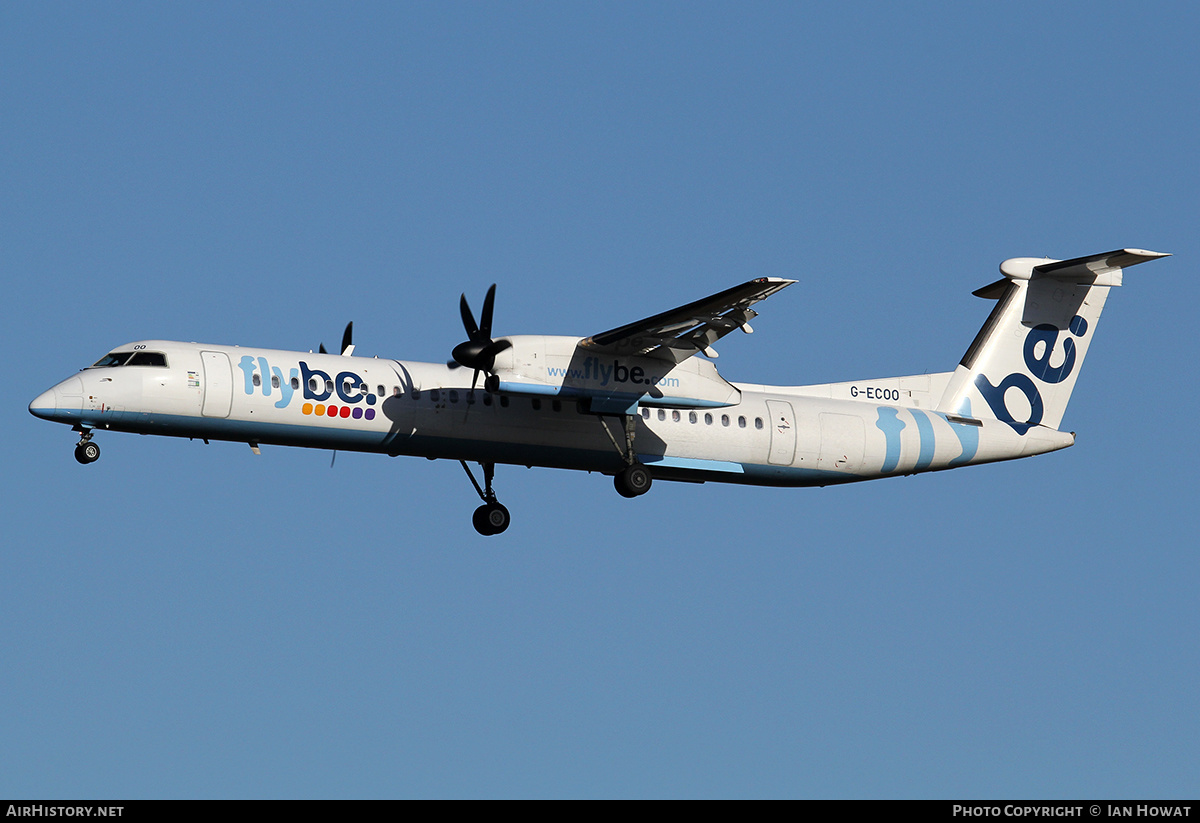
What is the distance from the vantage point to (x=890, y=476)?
26.0m

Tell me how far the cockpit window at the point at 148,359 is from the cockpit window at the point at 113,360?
0.43 feet

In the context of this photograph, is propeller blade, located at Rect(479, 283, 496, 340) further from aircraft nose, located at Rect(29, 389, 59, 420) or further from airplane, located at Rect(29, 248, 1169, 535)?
aircraft nose, located at Rect(29, 389, 59, 420)

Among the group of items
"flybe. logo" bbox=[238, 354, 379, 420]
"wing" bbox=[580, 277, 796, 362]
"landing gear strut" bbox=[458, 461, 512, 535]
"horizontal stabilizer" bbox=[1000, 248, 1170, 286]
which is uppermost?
"horizontal stabilizer" bbox=[1000, 248, 1170, 286]

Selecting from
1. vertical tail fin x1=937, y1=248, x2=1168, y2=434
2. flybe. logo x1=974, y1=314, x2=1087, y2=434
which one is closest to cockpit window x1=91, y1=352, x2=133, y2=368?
vertical tail fin x1=937, y1=248, x2=1168, y2=434

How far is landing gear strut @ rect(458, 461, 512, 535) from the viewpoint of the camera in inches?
990

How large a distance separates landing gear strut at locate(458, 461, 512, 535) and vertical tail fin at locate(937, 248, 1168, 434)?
858 cm

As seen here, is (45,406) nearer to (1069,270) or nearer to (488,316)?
(488,316)

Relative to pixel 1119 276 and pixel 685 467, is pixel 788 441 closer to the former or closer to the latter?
pixel 685 467

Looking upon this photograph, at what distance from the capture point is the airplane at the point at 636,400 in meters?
21.7

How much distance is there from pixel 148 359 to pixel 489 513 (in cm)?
656

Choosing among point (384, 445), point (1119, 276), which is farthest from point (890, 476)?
point (384, 445)

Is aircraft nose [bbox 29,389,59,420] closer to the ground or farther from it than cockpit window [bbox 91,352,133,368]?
closer to the ground
